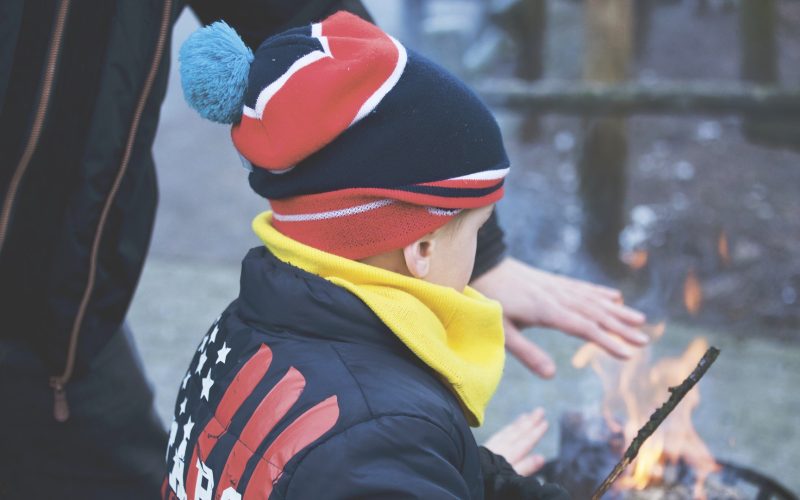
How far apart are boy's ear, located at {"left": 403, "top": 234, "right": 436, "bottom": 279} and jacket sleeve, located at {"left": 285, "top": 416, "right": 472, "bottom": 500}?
0.27 meters

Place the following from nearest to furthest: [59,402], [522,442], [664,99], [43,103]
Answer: [43,103] → [59,402] → [522,442] → [664,99]

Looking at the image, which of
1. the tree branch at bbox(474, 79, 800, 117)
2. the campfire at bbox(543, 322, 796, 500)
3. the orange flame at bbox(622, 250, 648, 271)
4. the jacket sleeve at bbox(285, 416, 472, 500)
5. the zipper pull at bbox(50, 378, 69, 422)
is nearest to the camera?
the jacket sleeve at bbox(285, 416, 472, 500)

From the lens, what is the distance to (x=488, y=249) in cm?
190

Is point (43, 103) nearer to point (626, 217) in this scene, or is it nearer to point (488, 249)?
point (488, 249)

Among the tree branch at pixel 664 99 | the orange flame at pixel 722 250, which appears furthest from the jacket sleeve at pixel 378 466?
the orange flame at pixel 722 250

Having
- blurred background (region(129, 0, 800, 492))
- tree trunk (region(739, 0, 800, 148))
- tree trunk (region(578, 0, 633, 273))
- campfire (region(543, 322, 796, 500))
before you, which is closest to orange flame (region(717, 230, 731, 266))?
blurred background (region(129, 0, 800, 492))

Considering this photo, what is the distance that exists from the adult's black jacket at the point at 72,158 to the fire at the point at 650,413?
1289 millimetres

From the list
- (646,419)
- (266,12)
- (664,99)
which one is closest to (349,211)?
Answer: (266,12)

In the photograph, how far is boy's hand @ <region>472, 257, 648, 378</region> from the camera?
75.4 inches

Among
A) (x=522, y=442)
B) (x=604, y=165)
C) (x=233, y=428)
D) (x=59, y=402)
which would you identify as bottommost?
(x=604, y=165)

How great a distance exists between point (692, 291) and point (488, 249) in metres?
2.66

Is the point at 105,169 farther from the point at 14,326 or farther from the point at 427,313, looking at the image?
the point at 427,313

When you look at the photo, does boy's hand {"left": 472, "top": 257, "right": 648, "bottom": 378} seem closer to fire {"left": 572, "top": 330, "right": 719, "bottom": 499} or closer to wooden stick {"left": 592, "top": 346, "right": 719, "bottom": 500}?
fire {"left": 572, "top": 330, "right": 719, "bottom": 499}

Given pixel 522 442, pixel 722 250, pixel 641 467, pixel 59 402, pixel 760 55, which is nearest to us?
pixel 59 402
